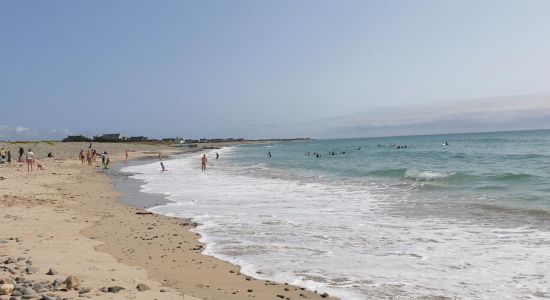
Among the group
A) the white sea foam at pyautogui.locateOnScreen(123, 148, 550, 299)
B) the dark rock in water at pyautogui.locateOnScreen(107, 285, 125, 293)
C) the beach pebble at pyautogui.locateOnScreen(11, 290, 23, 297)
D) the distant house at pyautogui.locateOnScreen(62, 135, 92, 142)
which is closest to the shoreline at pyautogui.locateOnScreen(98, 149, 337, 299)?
the white sea foam at pyautogui.locateOnScreen(123, 148, 550, 299)

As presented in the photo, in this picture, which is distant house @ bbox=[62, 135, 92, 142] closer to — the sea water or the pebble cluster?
the sea water

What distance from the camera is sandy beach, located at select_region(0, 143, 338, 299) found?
5688mm

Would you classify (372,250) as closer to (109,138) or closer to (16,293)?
(16,293)

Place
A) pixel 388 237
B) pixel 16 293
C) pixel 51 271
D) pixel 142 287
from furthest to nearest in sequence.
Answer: pixel 388 237 → pixel 51 271 → pixel 142 287 → pixel 16 293

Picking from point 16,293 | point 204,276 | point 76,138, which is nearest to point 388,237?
point 204,276

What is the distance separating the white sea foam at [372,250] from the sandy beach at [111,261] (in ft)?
1.58

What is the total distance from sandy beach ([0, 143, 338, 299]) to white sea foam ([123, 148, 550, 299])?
18.9 inches

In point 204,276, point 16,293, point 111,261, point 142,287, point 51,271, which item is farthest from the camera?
point 111,261

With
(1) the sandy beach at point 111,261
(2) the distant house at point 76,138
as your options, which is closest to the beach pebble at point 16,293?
(1) the sandy beach at point 111,261

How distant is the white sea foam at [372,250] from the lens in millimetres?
6230

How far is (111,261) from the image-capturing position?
24.1ft

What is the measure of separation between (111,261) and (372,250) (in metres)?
4.43

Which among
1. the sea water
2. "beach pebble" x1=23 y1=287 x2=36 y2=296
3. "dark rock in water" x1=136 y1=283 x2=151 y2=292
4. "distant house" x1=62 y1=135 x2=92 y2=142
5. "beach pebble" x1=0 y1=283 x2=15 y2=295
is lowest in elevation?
the sea water

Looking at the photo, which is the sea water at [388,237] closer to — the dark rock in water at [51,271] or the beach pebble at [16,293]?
the dark rock in water at [51,271]
